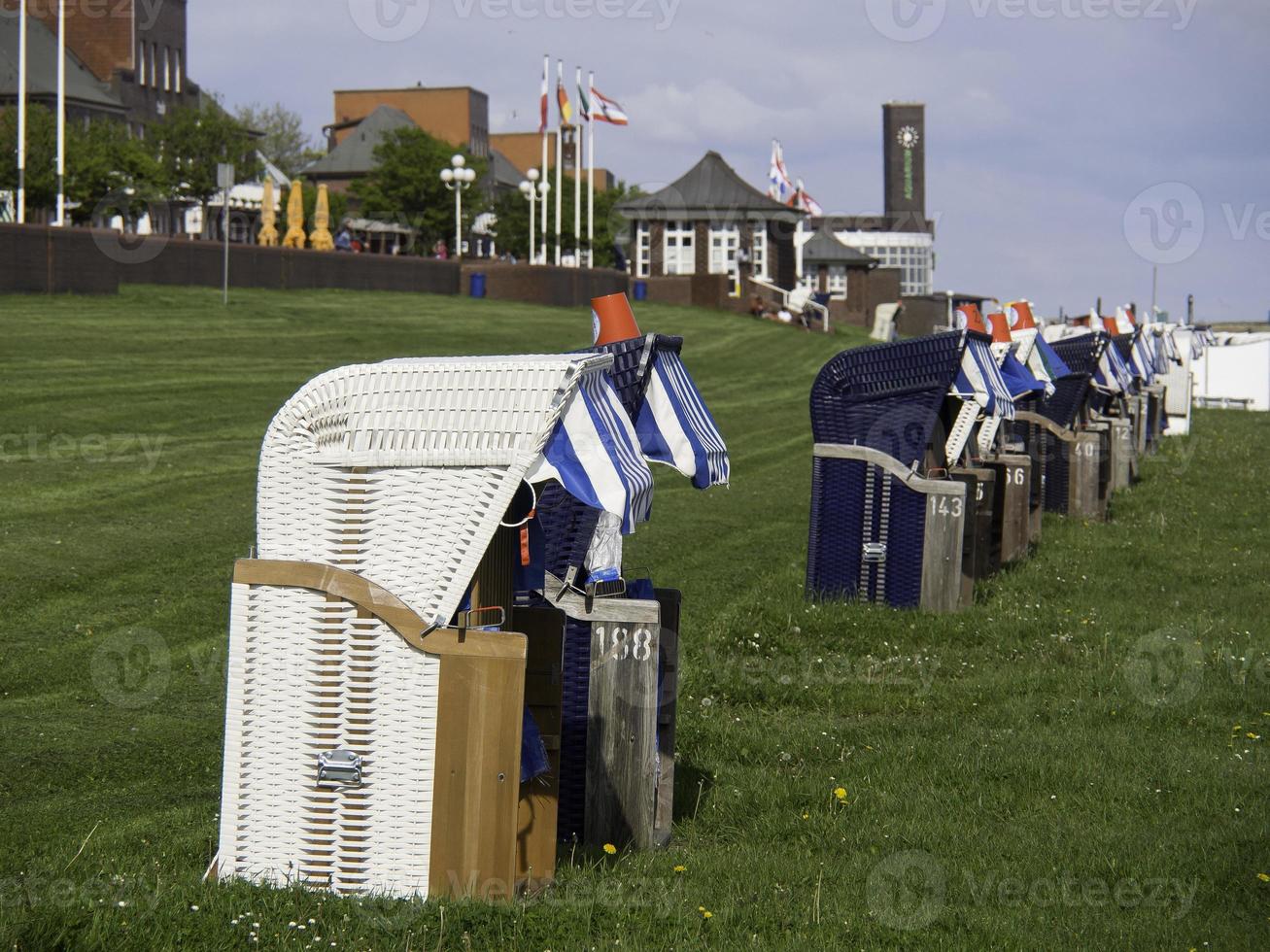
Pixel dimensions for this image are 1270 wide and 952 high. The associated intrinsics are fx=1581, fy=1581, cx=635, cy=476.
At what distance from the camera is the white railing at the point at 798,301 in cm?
6265

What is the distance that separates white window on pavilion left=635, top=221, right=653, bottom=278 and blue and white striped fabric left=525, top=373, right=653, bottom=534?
66292 millimetres

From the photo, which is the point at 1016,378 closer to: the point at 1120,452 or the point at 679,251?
the point at 1120,452

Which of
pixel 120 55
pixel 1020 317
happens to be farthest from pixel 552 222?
pixel 1020 317

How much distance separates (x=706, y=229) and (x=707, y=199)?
1512 millimetres

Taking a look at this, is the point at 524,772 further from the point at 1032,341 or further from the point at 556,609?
the point at 1032,341

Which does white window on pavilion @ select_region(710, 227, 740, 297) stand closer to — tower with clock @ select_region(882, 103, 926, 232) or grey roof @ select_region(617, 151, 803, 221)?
grey roof @ select_region(617, 151, 803, 221)

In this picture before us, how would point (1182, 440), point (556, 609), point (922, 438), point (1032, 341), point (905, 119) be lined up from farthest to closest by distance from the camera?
point (905, 119)
point (1182, 440)
point (1032, 341)
point (922, 438)
point (556, 609)

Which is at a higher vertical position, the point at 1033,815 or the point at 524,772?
the point at 524,772

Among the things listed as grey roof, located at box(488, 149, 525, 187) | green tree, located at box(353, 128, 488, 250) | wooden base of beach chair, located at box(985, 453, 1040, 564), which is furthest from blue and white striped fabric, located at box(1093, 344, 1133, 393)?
grey roof, located at box(488, 149, 525, 187)

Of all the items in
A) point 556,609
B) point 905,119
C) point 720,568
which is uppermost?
point 905,119

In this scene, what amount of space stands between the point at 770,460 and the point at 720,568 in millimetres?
8804

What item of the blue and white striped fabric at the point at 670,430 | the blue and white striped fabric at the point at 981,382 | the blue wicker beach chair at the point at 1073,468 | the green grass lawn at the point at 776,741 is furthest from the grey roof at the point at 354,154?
the blue and white striped fabric at the point at 670,430

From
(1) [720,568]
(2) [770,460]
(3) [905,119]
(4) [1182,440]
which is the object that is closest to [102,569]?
(1) [720,568]

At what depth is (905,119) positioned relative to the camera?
154 meters
